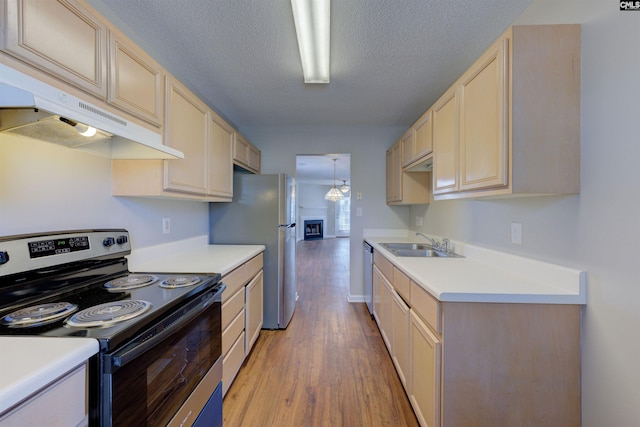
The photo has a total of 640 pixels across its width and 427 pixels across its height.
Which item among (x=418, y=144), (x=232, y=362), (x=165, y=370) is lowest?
(x=232, y=362)

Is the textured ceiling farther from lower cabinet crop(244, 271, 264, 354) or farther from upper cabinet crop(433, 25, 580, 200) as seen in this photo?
lower cabinet crop(244, 271, 264, 354)

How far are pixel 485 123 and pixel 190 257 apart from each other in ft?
6.99

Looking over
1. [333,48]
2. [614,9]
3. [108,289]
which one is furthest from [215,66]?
[614,9]

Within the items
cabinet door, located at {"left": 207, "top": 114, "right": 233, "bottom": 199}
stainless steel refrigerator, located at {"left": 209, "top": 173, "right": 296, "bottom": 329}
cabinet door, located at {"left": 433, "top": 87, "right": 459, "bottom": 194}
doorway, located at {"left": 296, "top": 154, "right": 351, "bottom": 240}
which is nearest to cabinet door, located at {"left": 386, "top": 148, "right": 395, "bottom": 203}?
cabinet door, located at {"left": 433, "top": 87, "right": 459, "bottom": 194}

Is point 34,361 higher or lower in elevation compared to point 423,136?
lower

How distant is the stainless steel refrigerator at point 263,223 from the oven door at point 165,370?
1.23m

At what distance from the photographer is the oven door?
787mm

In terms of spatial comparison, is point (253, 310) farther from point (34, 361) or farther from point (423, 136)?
point (423, 136)

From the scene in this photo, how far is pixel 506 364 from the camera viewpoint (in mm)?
1194

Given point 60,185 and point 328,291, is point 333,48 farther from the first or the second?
point 328,291

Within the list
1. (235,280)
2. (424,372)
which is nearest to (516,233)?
(424,372)

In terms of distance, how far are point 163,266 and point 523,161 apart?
2.11 m

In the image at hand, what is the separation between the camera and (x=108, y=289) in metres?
1.25

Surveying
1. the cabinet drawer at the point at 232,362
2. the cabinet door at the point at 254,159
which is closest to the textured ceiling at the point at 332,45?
the cabinet door at the point at 254,159
